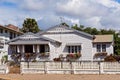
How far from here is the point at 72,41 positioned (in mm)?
48750

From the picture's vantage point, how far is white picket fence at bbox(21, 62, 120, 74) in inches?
1330

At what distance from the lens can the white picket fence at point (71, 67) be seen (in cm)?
3378

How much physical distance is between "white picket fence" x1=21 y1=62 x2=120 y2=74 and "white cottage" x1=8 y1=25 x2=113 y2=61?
12084 millimetres

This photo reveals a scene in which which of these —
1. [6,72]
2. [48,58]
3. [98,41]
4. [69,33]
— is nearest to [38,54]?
[48,58]

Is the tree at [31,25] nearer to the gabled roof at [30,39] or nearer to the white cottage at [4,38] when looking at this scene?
the white cottage at [4,38]

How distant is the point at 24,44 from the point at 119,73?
18372 mm

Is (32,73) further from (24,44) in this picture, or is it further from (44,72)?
(24,44)

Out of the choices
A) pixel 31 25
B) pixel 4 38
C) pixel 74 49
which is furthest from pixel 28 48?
pixel 31 25

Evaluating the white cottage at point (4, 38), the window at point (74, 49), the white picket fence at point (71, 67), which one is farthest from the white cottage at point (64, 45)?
the white picket fence at point (71, 67)

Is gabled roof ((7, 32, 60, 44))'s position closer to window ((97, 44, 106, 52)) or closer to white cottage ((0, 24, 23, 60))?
white cottage ((0, 24, 23, 60))

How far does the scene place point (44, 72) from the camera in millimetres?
35031

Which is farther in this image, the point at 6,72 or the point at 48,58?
the point at 48,58

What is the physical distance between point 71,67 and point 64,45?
47.7ft

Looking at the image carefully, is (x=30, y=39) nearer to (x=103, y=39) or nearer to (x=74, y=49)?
(x=74, y=49)
